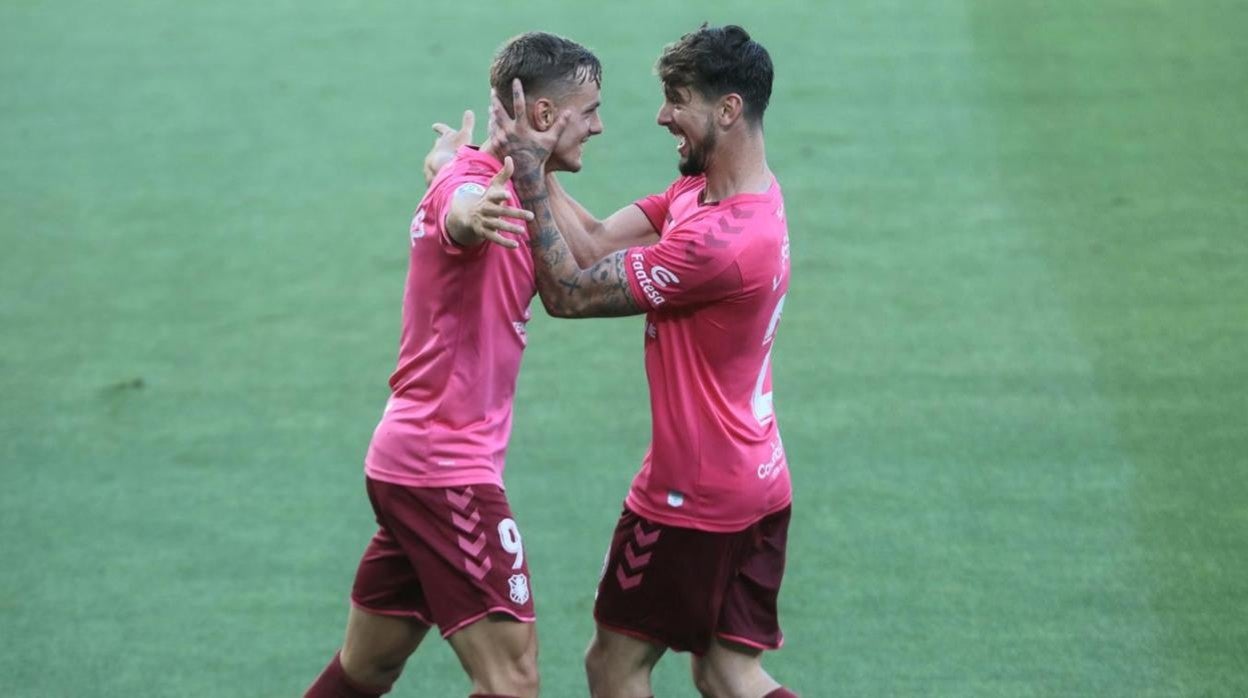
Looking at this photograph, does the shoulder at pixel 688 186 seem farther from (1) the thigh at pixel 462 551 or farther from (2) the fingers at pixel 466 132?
(1) the thigh at pixel 462 551

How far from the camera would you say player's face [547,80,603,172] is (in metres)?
3.62

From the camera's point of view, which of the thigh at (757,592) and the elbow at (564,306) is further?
the thigh at (757,592)

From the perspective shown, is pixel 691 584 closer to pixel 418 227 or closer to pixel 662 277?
pixel 662 277

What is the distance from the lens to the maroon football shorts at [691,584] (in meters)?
3.67

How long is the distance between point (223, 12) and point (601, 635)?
6.42 m

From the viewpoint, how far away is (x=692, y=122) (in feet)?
11.8

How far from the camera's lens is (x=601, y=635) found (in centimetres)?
379

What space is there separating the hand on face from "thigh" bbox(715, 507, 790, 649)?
96cm

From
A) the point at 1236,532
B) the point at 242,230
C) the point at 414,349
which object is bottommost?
the point at 1236,532

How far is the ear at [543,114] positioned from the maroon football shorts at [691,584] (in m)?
0.90

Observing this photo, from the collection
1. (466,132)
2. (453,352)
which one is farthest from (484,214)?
(466,132)

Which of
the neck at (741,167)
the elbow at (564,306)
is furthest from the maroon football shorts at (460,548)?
the neck at (741,167)

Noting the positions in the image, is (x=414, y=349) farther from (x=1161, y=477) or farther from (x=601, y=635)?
(x=1161, y=477)

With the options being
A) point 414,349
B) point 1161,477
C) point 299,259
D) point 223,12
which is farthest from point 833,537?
point 223,12
